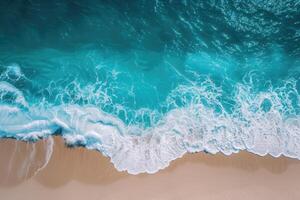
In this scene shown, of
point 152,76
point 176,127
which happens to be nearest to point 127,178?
point 176,127

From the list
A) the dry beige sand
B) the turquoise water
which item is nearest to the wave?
the turquoise water

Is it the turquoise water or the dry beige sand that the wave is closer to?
the turquoise water

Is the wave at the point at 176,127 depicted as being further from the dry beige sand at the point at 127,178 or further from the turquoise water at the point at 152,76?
the dry beige sand at the point at 127,178

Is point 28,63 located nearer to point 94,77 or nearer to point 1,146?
point 94,77

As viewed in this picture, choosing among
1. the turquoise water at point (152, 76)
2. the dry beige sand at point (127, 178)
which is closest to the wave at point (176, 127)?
the turquoise water at point (152, 76)

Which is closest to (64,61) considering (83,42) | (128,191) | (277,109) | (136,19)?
(83,42)
